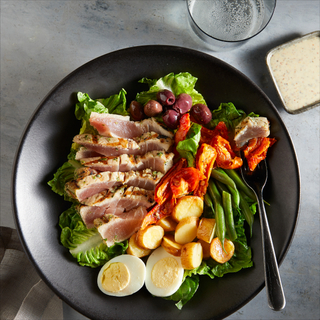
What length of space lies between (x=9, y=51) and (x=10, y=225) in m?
1.68

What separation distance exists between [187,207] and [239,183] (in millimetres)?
487

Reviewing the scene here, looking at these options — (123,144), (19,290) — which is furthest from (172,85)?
(19,290)

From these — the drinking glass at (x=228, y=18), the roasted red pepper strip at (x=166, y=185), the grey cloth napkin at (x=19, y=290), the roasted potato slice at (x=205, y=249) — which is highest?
the drinking glass at (x=228, y=18)

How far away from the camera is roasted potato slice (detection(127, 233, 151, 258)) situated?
2.24 metres

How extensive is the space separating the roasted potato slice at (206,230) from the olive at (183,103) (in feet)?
2.96

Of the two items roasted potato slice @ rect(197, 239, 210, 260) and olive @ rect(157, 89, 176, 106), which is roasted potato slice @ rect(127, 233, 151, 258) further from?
olive @ rect(157, 89, 176, 106)

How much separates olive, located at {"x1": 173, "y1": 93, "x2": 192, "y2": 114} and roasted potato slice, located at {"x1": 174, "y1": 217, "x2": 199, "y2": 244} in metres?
0.87

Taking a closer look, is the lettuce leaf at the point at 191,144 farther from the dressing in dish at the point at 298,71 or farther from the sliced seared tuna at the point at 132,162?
the dressing in dish at the point at 298,71

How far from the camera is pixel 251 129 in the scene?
2.19 m

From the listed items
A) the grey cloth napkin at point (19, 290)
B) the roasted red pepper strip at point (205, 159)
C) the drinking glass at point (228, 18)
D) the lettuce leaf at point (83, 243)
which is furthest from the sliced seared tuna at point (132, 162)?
the drinking glass at point (228, 18)

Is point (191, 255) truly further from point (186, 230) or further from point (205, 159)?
point (205, 159)

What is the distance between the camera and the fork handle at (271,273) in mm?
1968

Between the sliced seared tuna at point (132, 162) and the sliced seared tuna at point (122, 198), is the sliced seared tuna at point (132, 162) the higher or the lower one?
the higher one

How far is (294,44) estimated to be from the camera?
282cm
